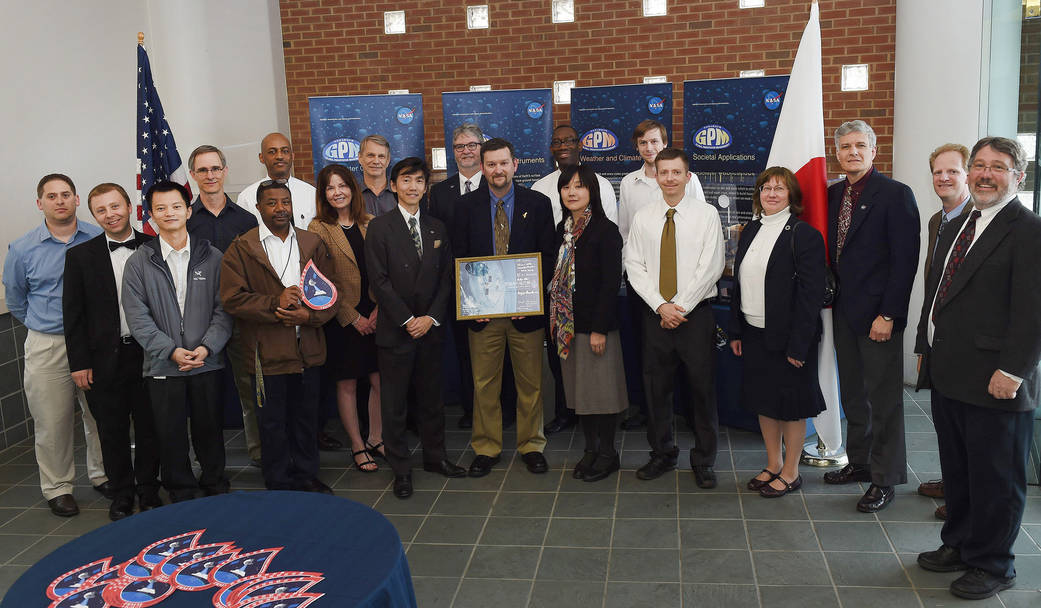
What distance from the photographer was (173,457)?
4.24 metres

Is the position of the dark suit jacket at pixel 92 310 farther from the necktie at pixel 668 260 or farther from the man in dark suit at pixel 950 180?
the man in dark suit at pixel 950 180

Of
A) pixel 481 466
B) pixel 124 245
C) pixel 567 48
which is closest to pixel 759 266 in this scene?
pixel 481 466

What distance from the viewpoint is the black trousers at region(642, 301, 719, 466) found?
431 cm

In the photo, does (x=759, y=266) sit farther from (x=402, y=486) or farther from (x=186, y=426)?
(x=186, y=426)

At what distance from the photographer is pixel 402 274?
4.43m

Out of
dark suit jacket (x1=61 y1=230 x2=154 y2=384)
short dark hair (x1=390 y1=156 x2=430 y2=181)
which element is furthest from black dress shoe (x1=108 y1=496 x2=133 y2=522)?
short dark hair (x1=390 y1=156 x2=430 y2=181)

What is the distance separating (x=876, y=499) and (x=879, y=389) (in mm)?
542

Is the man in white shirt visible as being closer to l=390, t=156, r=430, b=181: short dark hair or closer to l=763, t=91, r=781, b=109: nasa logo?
l=390, t=156, r=430, b=181: short dark hair

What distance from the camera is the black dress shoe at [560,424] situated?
5.50 meters

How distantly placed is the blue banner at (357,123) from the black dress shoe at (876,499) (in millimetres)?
4139

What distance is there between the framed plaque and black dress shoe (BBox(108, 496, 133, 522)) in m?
1.99

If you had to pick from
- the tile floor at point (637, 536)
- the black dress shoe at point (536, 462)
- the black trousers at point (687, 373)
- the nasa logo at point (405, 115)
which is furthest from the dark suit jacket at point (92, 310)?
the nasa logo at point (405, 115)

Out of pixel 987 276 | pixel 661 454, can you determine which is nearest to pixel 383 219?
pixel 661 454

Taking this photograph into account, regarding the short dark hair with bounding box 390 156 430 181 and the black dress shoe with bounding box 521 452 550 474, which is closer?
the short dark hair with bounding box 390 156 430 181
